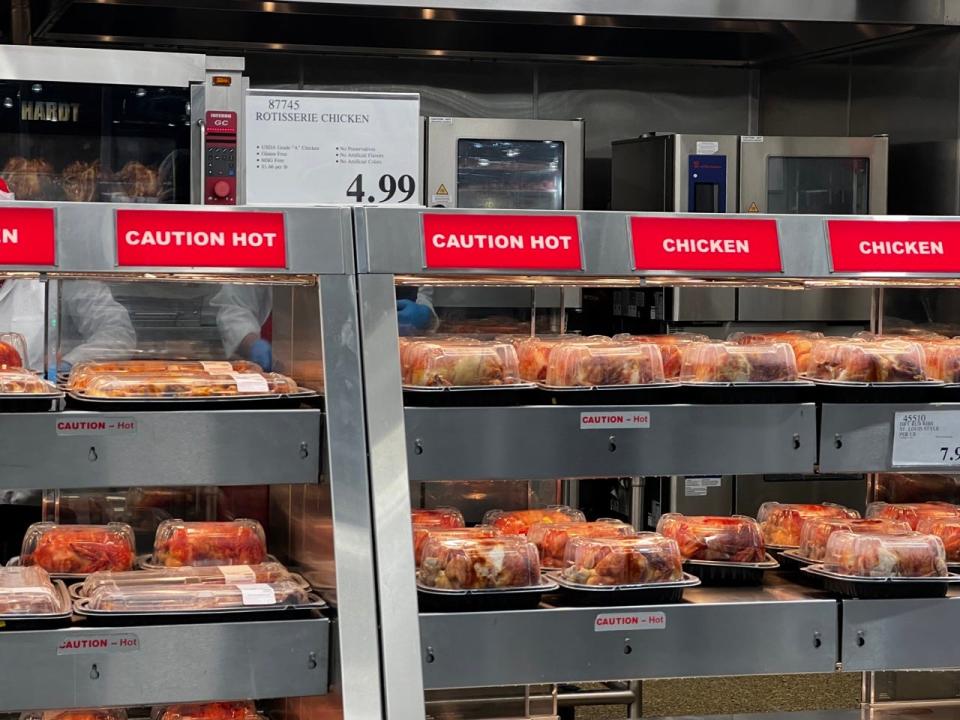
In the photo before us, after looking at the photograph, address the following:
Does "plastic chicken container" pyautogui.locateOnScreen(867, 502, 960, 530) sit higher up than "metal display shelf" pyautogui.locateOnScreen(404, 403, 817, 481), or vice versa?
"metal display shelf" pyautogui.locateOnScreen(404, 403, 817, 481)

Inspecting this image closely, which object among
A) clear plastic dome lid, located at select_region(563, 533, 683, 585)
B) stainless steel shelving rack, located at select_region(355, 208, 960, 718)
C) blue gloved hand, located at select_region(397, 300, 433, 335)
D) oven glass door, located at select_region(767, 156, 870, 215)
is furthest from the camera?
oven glass door, located at select_region(767, 156, 870, 215)

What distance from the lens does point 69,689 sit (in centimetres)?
153

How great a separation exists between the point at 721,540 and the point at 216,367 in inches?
32.8

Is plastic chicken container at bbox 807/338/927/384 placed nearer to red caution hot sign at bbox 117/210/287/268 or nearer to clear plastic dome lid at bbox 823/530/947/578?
clear plastic dome lid at bbox 823/530/947/578

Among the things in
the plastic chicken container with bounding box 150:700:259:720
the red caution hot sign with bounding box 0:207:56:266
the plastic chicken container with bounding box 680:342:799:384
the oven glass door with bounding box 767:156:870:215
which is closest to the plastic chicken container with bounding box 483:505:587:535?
the plastic chicken container with bounding box 680:342:799:384

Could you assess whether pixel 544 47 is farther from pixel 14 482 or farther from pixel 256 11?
pixel 14 482

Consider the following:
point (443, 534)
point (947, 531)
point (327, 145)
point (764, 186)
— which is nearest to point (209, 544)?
point (443, 534)

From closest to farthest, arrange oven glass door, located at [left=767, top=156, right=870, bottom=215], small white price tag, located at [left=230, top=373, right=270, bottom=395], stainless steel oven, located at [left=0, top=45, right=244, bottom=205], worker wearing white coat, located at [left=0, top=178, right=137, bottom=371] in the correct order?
small white price tag, located at [left=230, top=373, right=270, bottom=395]
worker wearing white coat, located at [left=0, top=178, right=137, bottom=371]
stainless steel oven, located at [left=0, top=45, right=244, bottom=205]
oven glass door, located at [left=767, top=156, right=870, bottom=215]

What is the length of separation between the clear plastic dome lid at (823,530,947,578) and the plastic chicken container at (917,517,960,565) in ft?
0.36

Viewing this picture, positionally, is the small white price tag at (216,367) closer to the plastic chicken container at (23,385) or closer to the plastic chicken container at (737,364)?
the plastic chicken container at (23,385)

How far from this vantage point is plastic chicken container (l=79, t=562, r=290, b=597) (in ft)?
5.61

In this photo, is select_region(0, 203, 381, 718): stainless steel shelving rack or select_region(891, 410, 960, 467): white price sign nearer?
select_region(0, 203, 381, 718): stainless steel shelving rack

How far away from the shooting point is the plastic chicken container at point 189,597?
162 centimetres

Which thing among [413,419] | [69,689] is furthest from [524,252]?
[69,689]
